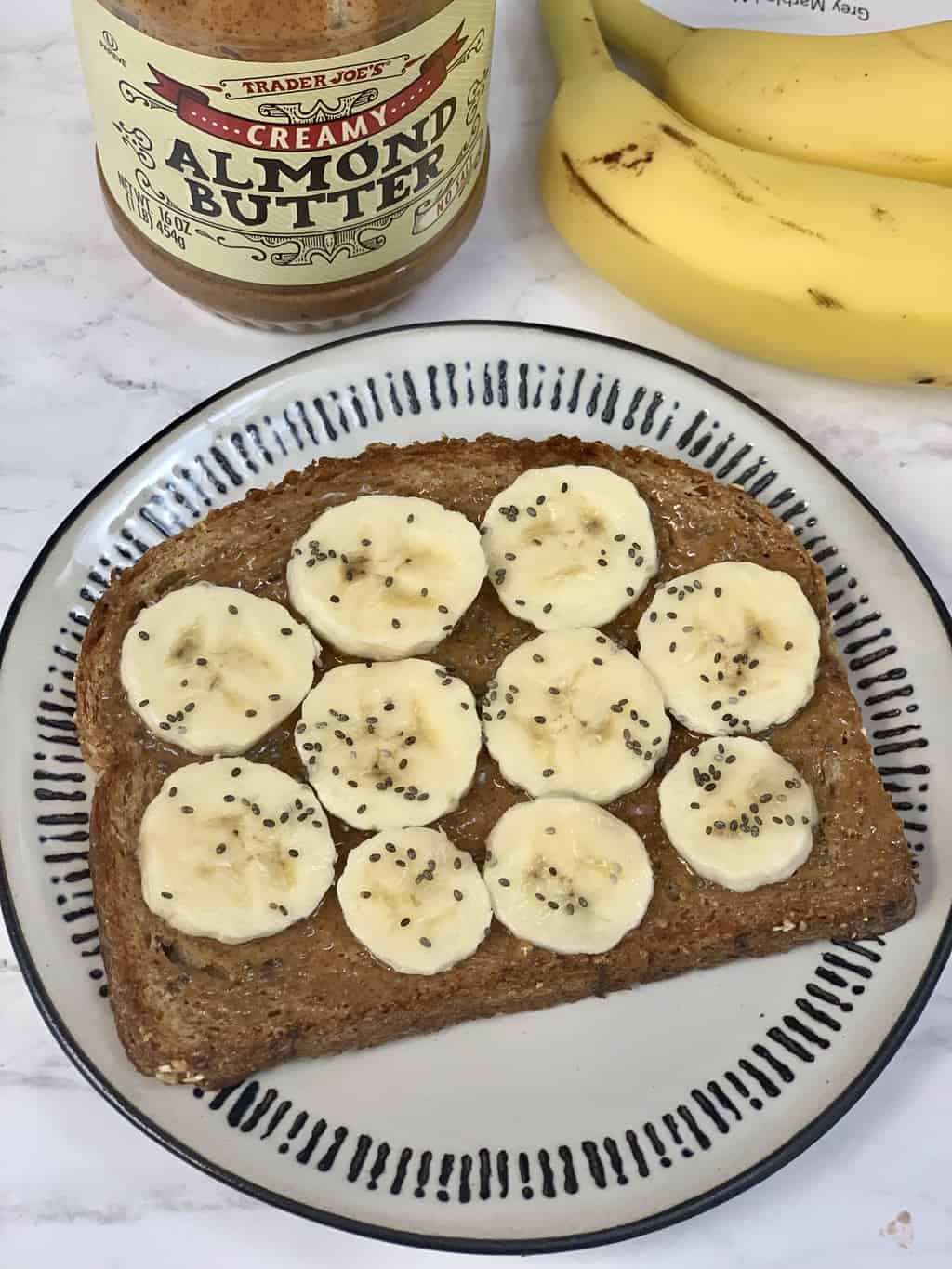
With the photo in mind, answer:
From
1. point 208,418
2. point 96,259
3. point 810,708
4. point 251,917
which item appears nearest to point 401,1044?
point 251,917

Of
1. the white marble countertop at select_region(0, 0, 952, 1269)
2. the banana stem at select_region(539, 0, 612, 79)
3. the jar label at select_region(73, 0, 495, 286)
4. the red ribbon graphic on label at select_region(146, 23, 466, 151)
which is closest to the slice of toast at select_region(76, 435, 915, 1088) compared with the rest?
the white marble countertop at select_region(0, 0, 952, 1269)

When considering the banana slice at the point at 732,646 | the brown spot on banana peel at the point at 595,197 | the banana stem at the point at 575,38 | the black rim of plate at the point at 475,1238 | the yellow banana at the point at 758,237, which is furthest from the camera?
the banana stem at the point at 575,38

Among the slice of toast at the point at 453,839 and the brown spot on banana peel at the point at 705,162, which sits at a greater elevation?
the brown spot on banana peel at the point at 705,162

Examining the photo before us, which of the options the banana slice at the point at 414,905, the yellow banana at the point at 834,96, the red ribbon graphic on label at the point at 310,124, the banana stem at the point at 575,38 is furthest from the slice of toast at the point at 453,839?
the banana stem at the point at 575,38

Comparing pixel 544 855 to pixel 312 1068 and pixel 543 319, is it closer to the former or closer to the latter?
pixel 312 1068

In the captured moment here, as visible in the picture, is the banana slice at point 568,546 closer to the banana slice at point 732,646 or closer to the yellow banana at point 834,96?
the banana slice at point 732,646

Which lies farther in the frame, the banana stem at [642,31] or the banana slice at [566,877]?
the banana stem at [642,31]

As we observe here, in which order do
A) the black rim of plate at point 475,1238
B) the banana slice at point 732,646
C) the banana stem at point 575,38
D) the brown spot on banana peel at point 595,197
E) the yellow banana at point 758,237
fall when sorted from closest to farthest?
the black rim of plate at point 475,1238 → the banana slice at point 732,646 → the yellow banana at point 758,237 → the brown spot on banana peel at point 595,197 → the banana stem at point 575,38
